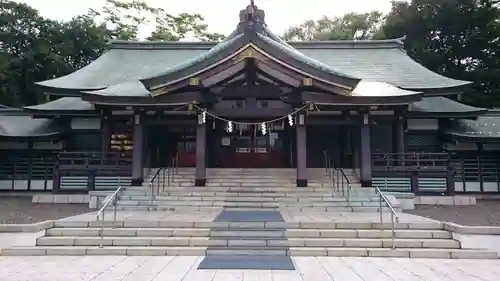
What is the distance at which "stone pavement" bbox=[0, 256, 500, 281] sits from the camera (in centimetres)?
582

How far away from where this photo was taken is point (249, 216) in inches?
368

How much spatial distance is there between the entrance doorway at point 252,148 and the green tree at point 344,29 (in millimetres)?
23300

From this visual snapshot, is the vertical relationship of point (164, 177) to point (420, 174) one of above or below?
below

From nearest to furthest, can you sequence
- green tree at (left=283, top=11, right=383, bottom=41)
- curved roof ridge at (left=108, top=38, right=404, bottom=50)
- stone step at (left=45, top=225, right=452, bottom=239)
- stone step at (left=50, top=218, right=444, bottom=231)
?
stone step at (left=45, top=225, right=452, bottom=239) < stone step at (left=50, top=218, right=444, bottom=231) < curved roof ridge at (left=108, top=38, right=404, bottom=50) < green tree at (left=283, top=11, right=383, bottom=41)

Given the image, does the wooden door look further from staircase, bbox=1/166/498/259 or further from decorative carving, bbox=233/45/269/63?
staircase, bbox=1/166/498/259

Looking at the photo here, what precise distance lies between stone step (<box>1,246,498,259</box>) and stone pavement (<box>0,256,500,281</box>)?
246 millimetres

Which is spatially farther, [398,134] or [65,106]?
[65,106]

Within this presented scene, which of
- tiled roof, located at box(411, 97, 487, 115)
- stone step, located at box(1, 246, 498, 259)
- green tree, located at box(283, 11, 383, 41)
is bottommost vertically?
stone step, located at box(1, 246, 498, 259)

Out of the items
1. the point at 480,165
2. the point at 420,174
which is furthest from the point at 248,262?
the point at 480,165

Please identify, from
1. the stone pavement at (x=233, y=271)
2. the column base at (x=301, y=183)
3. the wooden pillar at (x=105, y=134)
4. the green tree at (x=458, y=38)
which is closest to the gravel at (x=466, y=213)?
the stone pavement at (x=233, y=271)

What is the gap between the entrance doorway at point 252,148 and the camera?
1584 cm

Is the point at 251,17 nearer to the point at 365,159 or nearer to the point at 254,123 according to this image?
the point at 254,123

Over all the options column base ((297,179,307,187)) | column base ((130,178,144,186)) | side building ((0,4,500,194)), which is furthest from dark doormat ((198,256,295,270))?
column base ((130,178,144,186))

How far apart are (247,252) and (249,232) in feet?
2.44
